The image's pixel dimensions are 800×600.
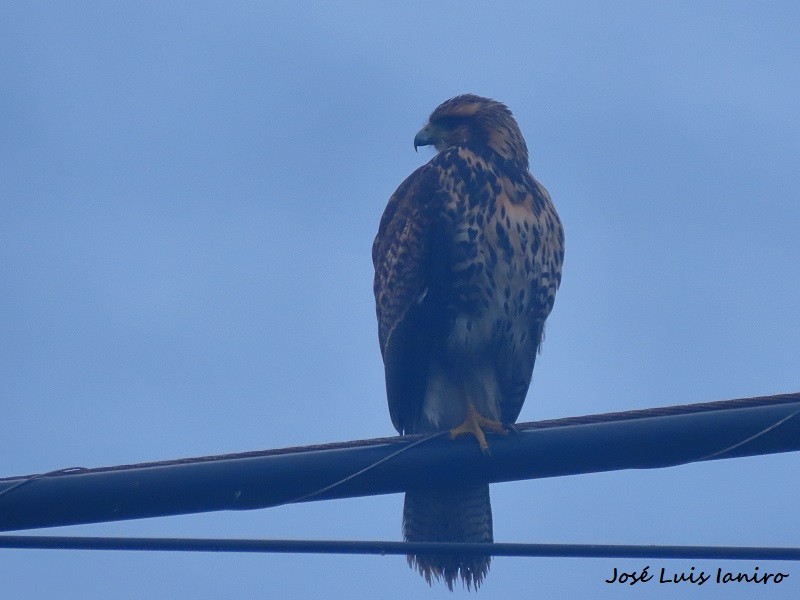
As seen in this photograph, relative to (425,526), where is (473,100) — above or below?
Result: above

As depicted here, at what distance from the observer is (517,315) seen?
5723 millimetres

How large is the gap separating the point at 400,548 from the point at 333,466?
0.50 metres

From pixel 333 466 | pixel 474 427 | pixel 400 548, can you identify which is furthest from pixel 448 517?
pixel 400 548

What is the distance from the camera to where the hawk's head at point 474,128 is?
20.6 feet

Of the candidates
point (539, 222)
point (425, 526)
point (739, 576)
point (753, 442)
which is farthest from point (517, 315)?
point (753, 442)

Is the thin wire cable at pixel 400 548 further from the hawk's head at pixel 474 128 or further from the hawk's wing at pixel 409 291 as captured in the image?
the hawk's head at pixel 474 128

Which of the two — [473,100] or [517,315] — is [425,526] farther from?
[473,100]

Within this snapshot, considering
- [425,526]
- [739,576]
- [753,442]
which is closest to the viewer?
[753,442]

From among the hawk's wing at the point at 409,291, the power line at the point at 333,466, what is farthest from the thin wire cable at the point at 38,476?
the hawk's wing at the point at 409,291

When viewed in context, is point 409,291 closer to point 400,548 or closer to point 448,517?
point 448,517

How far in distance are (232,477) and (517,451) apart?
0.81m

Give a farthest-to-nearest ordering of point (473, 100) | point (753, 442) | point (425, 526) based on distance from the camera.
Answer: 1. point (473, 100)
2. point (425, 526)
3. point (753, 442)

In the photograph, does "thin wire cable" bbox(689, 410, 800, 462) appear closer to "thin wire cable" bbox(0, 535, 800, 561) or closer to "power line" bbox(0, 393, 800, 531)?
"power line" bbox(0, 393, 800, 531)

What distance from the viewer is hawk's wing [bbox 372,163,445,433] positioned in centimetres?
555
